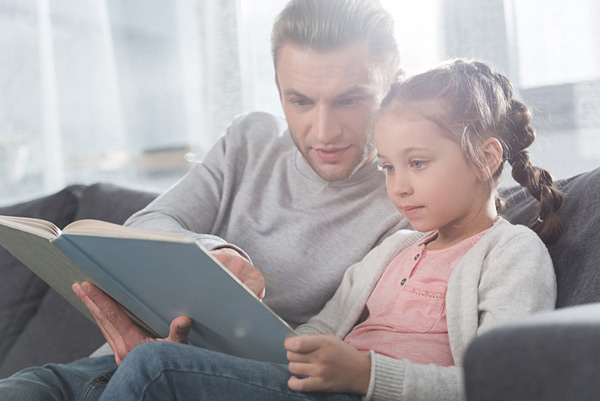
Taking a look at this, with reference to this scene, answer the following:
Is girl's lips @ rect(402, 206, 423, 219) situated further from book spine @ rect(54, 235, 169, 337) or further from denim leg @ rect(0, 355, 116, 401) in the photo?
denim leg @ rect(0, 355, 116, 401)

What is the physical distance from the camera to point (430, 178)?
1.00 m

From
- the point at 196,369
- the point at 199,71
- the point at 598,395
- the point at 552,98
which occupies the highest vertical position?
the point at 199,71

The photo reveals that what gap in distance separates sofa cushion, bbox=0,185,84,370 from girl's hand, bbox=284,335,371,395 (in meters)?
1.26

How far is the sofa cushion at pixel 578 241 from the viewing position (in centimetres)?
92

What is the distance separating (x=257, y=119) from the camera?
5.24 feet

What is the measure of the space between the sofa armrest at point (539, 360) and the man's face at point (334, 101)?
31.2 inches

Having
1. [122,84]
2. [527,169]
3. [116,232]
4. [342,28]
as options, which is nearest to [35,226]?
[116,232]

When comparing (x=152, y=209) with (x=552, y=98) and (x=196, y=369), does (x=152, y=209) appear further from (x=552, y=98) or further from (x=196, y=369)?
(x=552, y=98)

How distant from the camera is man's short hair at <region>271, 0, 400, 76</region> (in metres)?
1.28

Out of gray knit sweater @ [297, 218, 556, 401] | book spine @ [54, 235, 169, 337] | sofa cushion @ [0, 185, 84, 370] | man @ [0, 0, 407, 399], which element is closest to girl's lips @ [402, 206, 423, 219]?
gray knit sweater @ [297, 218, 556, 401]

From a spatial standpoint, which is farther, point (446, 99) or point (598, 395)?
point (446, 99)

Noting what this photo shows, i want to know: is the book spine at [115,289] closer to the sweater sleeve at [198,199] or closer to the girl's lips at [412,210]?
the sweater sleeve at [198,199]

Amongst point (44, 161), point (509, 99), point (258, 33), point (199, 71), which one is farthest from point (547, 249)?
point (44, 161)

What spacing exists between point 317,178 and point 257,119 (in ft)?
0.98
